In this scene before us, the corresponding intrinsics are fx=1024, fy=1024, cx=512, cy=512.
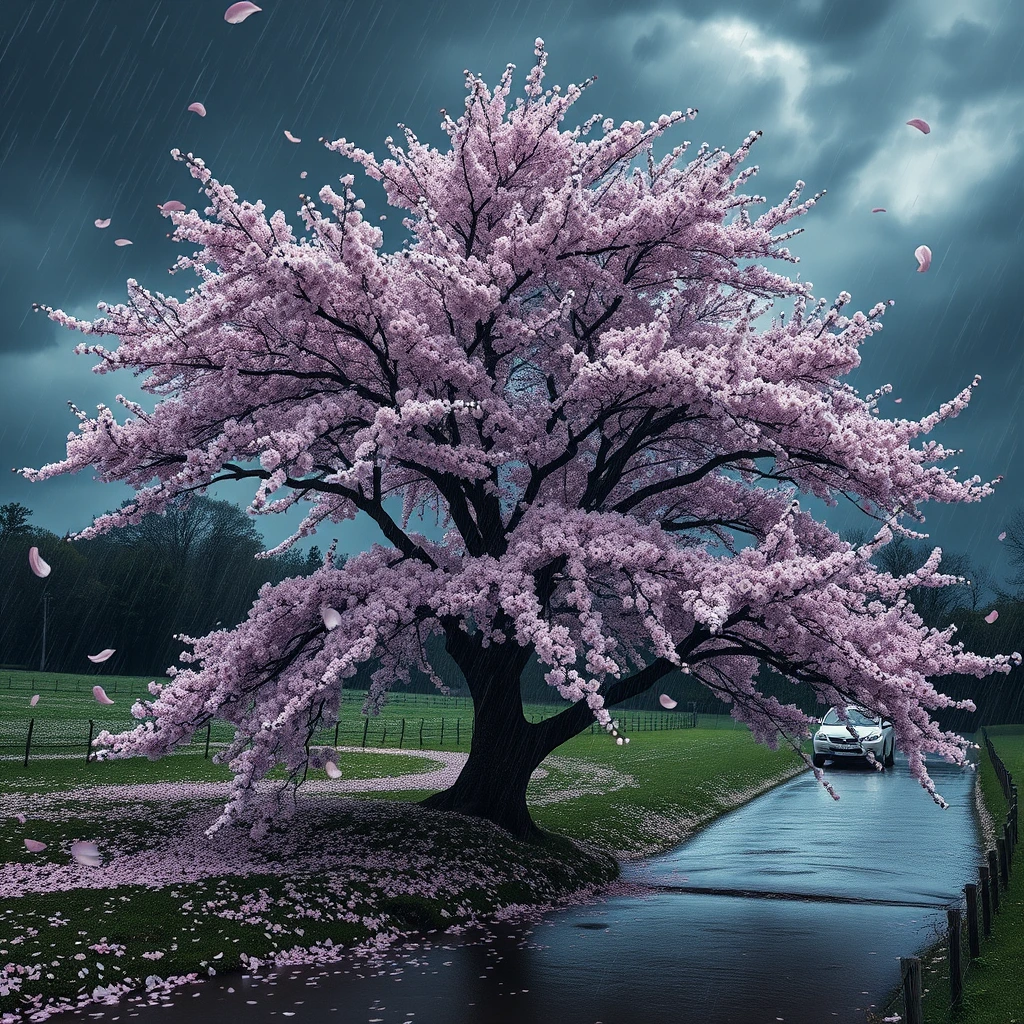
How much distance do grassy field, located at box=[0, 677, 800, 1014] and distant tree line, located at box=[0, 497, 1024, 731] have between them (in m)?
60.0

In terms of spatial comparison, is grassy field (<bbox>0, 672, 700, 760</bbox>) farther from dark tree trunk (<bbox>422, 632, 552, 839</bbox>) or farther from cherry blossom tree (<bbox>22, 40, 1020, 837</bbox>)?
cherry blossom tree (<bbox>22, 40, 1020, 837</bbox>)

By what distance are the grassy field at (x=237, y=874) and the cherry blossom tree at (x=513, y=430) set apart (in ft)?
3.70

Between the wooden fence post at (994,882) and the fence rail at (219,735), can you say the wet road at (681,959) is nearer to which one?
the wooden fence post at (994,882)

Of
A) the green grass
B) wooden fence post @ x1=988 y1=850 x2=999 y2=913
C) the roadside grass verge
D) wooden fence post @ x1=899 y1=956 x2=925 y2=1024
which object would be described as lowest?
the green grass

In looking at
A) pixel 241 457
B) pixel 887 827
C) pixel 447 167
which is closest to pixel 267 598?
pixel 241 457

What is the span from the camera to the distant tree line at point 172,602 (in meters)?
82.1

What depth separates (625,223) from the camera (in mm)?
16750

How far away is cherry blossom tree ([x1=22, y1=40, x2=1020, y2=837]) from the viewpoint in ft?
49.0

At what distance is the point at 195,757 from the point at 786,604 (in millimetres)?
28226

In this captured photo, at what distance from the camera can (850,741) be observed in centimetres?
4206

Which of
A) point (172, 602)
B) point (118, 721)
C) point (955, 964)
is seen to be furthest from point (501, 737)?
point (172, 602)

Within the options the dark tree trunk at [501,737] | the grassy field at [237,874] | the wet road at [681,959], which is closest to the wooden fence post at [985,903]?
the wet road at [681,959]

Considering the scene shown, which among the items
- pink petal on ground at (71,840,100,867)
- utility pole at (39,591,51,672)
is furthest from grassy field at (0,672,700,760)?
pink petal on ground at (71,840,100,867)

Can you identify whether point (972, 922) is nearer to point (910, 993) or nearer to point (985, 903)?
point (985, 903)
